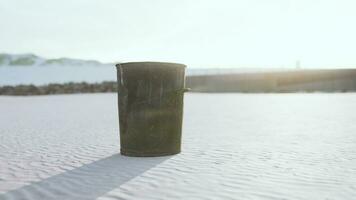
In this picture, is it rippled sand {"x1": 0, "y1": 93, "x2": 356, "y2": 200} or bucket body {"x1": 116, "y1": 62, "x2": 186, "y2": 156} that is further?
bucket body {"x1": 116, "y1": 62, "x2": 186, "y2": 156}

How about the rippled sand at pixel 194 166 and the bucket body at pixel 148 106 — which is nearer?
the rippled sand at pixel 194 166

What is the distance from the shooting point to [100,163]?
5609mm

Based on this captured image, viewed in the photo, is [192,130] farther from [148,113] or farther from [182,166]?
[182,166]

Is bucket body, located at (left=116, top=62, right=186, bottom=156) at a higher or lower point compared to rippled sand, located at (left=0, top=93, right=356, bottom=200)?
higher

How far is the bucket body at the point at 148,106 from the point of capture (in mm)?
5918

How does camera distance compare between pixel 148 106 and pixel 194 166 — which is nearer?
pixel 194 166

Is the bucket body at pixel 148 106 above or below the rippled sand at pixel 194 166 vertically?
above

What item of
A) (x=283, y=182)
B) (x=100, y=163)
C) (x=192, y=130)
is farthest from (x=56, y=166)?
(x=192, y=130)

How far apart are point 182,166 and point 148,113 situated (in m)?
0.99

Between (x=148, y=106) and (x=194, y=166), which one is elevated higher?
(x=148, y=106)

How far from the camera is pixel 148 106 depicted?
5918 mm

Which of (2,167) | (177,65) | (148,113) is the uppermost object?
(177,65)

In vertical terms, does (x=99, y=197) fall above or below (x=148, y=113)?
below

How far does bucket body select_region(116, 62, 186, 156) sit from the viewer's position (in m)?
5.92
